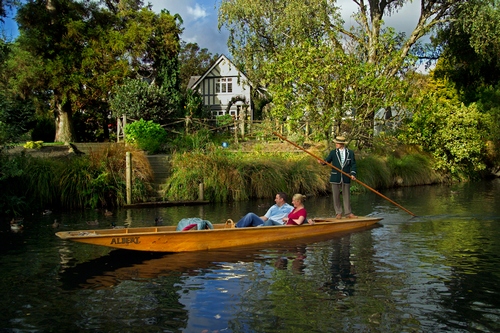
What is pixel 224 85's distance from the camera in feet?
155

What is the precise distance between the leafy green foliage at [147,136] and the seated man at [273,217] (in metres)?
12.1

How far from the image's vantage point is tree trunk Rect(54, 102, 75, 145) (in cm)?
2802

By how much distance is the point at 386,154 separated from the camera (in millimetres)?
24250

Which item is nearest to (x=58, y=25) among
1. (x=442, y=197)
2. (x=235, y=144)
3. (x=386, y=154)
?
(x=235, y=144)

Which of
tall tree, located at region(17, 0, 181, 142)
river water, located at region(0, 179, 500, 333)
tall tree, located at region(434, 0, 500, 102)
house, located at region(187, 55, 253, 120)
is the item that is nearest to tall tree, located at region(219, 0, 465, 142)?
tall tree, located at region(434, 0, 500, 102)

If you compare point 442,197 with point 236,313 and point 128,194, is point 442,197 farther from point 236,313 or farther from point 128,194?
point 236,313

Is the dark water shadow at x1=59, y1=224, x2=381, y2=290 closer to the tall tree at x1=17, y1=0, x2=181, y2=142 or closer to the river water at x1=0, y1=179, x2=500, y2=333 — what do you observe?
the river water at x1=0, y1=179, x2=500, y2=333

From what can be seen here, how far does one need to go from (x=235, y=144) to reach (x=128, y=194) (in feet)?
26.0

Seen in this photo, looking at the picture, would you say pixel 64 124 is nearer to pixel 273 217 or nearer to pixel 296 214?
pixel 273 217

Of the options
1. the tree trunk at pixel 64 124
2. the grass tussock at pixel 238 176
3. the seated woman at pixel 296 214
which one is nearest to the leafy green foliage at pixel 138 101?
the tree trunk at pixel 64 124

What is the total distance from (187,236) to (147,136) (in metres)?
14.0

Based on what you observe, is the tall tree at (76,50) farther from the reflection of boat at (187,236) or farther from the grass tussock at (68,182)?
the reflection of boat at (187,236)

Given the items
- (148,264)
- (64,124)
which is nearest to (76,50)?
(64,124)

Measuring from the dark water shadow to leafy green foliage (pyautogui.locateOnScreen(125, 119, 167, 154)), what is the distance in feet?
41.4
